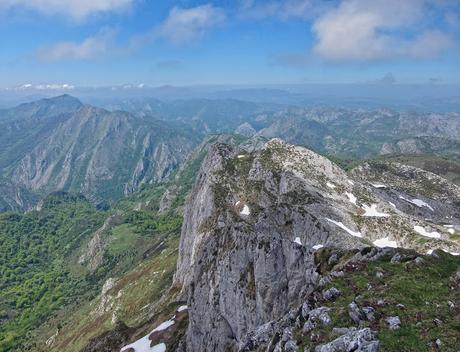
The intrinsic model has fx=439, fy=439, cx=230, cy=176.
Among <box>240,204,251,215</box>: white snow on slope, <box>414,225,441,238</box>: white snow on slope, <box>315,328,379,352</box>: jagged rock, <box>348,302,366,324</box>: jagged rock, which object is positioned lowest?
<box>414,225,441,238</box>: white snow on slope

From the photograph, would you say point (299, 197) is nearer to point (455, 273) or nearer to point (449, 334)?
point (455, 273)

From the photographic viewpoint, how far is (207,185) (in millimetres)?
169500

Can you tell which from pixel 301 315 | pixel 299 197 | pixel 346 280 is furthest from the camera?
pixel 299 197

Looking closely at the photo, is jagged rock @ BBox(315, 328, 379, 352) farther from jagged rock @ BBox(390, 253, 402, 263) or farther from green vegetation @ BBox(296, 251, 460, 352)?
jagged rock @ BBox(390, 253, 402, 263)

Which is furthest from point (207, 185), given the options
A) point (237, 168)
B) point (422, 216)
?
point (422, 216)

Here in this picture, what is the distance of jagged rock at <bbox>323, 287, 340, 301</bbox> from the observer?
42.6m

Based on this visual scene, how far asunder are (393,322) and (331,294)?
26.1ft

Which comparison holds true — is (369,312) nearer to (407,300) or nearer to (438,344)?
(407,300)

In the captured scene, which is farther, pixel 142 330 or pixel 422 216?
pixel 422 216

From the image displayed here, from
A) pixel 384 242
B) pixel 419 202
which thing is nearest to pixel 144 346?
pixel 384 242

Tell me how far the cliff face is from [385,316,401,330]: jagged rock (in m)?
21.2

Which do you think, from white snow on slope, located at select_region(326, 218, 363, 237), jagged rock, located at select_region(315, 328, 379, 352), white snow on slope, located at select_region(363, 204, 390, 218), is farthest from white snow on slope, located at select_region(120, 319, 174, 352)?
white snow on slope, located at select_region(363, 204, 390, 218)

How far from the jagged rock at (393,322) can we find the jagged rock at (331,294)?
22.9 feet

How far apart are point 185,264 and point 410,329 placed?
472ft
